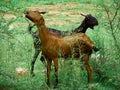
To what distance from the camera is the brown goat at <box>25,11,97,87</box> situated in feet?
31.9

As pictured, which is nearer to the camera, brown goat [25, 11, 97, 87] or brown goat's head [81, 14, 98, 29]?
brown goat [25, 11, 97, 87]

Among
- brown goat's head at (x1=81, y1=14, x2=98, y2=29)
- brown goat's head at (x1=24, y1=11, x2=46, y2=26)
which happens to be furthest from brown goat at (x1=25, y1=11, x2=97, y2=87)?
brown goat's head at (x1=81, y1=14, x2=98, y2=29)

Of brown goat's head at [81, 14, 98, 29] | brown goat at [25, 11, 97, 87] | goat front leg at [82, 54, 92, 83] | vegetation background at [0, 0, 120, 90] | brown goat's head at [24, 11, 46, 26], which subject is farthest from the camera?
brown goat's head at [81, 14, 98, 29]

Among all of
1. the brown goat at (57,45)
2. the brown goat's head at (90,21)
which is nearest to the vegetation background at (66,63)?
the brown goat's head at (90,21)

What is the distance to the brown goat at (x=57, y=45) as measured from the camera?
31.9 feet

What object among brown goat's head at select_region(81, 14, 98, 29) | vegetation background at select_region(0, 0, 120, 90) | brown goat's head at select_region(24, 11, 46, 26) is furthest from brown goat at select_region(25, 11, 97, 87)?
brown goat's head at select_region(81, 14, 98, 29)

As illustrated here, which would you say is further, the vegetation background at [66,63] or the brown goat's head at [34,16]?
the brown goat's head at [34,16]

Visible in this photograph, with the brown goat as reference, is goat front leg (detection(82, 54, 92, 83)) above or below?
below

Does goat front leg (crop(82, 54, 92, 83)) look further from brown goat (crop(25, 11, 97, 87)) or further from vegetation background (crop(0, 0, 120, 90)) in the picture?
vegetation background (crop(0, 0, 120, 90))

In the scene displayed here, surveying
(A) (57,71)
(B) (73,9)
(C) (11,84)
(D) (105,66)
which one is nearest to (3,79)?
(C) (11,84)

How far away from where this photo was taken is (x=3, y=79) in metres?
9.87

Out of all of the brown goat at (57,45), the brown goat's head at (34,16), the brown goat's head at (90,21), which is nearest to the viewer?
the brown goat's head at (34,16)

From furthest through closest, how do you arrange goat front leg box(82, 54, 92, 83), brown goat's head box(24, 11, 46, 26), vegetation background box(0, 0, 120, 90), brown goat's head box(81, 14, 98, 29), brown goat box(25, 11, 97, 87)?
brown goat's head box(81, 14, 98, 29) < goat front leg box(82, 54, 92, 83) < brown goat box(25, 11, 97, 87) < brown goat's head box(24, 11, 46, 26) < vegetation background box(0, 0, 120, 90)

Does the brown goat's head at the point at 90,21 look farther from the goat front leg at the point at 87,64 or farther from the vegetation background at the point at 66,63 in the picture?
the goat front leg at the point at 87,64
